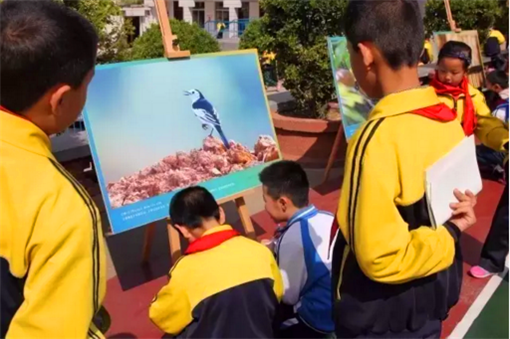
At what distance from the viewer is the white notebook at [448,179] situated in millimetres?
1606

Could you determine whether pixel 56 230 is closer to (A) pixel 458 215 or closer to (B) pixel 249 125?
(A) pixel 458 215

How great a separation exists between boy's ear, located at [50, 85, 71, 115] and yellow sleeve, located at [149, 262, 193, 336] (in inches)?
45.0

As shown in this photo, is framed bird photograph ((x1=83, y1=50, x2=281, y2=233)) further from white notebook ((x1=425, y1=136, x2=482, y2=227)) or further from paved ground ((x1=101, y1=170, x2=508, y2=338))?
white notebook ((x1=425, y1=136, x2=482, y2=227))

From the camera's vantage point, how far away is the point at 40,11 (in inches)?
48.3

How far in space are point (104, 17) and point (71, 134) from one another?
1417 millimetres

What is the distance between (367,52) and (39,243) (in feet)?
3.37

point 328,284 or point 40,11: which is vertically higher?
point 40,11

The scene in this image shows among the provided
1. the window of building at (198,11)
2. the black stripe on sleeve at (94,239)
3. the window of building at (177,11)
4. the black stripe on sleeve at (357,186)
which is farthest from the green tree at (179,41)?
the window of building at (177,11)

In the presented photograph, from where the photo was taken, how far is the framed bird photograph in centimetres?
324

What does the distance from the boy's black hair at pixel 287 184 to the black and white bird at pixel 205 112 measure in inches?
39.6

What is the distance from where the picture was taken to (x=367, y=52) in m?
1.65

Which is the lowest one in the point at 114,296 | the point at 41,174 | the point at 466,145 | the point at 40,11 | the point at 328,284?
the point at 114,296

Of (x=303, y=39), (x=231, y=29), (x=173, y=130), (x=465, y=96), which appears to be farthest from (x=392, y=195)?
(x=231, y=29)

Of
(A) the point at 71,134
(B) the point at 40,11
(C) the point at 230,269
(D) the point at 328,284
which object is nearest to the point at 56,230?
(B) the point at 40,11
